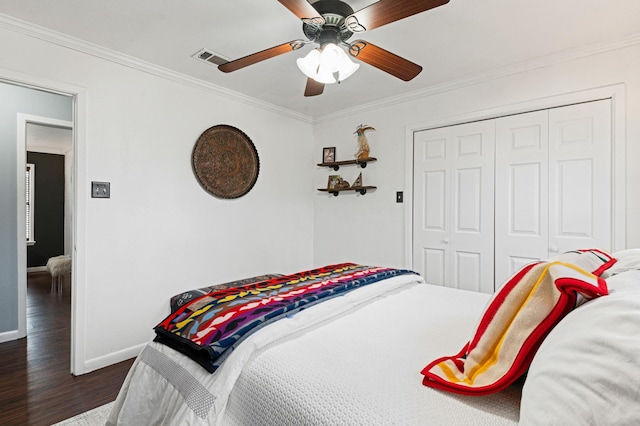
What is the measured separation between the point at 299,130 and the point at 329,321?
3.02m

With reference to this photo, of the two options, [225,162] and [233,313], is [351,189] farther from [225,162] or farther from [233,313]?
[233,313]

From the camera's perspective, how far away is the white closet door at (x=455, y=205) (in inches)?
114

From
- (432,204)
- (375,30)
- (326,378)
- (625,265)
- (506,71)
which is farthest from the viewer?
(432,204)

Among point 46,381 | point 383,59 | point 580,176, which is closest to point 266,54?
point 383,59

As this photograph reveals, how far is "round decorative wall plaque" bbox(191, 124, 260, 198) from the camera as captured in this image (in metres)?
3.09

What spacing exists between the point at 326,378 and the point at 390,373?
8.0 inches

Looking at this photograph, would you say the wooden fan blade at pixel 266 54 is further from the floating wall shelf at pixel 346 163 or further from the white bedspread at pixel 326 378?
the floating wall shelf at pixel 346 163

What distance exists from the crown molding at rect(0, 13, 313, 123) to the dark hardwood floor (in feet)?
7.77

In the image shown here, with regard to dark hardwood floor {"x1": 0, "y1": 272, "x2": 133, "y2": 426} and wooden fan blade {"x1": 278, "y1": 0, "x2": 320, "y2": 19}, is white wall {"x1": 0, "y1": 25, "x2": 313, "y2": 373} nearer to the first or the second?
dark hardwood floor {"x1": 0, "y1": 272, "x2": 133, "y2": 426}

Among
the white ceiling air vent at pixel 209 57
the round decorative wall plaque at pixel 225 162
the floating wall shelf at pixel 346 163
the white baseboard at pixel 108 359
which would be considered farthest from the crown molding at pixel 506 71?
the white baseboard at pixel 108 359

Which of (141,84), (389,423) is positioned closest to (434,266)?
(389,423)

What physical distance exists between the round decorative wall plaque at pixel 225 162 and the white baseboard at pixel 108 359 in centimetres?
151

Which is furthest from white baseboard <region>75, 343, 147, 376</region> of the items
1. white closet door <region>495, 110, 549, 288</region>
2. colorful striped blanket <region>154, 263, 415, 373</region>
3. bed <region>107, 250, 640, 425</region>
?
white closet door <region>495, 110, 549, 288</region>

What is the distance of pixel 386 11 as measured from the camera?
4.93ft
